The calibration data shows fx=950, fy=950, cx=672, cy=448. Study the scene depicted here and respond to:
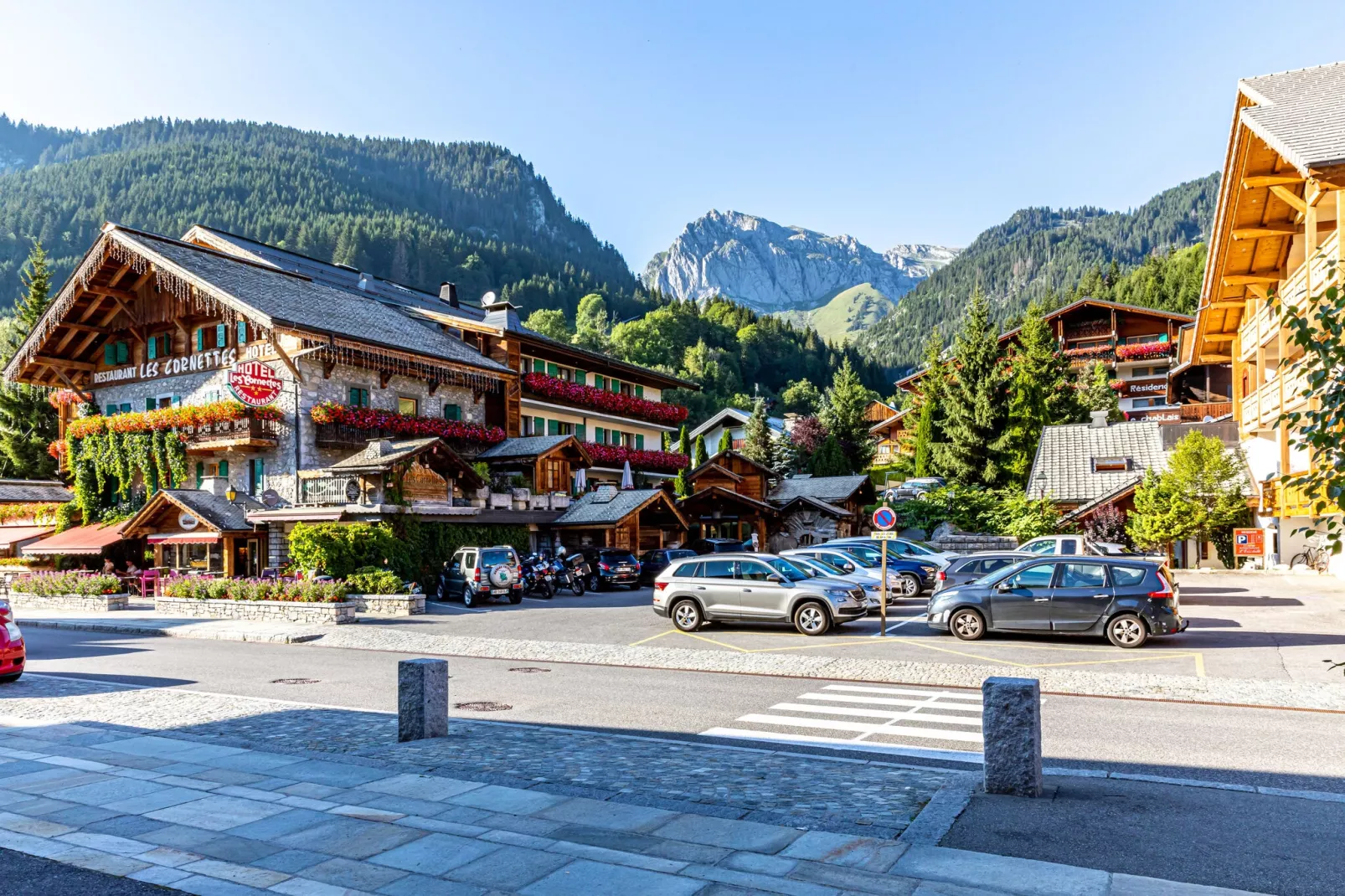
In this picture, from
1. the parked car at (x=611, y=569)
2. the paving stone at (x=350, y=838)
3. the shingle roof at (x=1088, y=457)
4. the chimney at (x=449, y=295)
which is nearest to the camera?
the paving stone at (x=350, y=838)

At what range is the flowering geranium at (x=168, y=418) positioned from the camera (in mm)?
34406

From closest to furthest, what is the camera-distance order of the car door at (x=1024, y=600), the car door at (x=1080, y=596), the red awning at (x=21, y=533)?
the car door at (x=1080, y=596), the car door at (x=1024, y=600), the red awning at (x=21, y=533)

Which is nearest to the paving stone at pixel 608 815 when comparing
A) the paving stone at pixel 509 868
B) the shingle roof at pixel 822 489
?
the paving stone at pixel 509 868

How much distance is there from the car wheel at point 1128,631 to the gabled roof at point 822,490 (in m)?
33.7

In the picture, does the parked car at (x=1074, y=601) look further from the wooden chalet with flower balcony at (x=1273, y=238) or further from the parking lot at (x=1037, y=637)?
the wooden chalet with flower balcony at (x=1273, y=238)

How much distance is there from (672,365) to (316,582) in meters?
91.4

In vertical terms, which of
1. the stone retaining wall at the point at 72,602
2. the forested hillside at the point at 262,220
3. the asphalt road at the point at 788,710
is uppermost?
the forested hillside at the point at 262,220

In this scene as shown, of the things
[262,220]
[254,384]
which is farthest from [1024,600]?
[262,220]

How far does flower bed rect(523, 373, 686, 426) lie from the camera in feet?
150

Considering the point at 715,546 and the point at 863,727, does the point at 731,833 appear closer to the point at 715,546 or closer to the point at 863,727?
the point at 863,727

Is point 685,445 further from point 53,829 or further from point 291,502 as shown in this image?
point 53,829

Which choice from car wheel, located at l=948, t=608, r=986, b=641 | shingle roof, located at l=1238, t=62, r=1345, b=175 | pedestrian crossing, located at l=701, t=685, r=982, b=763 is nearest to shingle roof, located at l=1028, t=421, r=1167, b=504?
shingle roof, located at l=1238, t=62, r=1345, b=175

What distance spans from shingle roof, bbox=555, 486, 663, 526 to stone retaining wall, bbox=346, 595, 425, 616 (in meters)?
12.1

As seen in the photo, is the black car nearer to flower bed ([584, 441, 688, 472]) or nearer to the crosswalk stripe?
flower bed ([584, 441, 688, 472])
